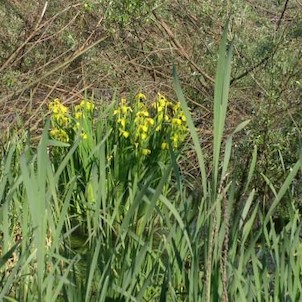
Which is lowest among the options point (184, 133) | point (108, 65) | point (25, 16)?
point (184, 133)

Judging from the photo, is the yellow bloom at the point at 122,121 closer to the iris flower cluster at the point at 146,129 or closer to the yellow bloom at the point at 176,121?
the iris flower cluster at the point at 146,129

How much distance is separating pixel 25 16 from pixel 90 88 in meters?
1.16

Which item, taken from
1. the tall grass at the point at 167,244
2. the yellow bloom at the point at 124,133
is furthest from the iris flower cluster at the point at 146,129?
the tall grass at the point at 167,244

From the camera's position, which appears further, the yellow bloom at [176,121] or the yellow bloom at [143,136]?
the yellow bloom at [176,121]

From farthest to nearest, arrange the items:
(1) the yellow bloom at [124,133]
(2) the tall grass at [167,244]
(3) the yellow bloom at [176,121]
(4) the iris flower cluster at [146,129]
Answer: (3) the yellow bloom at [176,121] → (4) the iris flower cluster at [146,129] → (1) the yellow bloom at [124,133] → (2) the tall grass at [167,244]

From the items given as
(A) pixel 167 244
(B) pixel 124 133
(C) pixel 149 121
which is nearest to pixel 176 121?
(C) pixel 149 121

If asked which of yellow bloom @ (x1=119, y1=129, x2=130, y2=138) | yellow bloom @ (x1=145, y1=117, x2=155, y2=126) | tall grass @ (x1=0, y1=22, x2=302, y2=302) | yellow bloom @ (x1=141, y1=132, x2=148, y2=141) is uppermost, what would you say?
tall grass @ (x1=0, y1=22, x2=302, y2=302)

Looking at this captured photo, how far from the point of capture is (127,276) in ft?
7.27

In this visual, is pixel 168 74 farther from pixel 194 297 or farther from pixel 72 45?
pixel 194 297

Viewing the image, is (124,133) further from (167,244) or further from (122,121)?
(167,244)

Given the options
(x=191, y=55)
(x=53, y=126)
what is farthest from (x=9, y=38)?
(x=53, y=126)

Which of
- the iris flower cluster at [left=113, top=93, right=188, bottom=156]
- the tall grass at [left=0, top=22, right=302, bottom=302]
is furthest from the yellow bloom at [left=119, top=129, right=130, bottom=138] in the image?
the tall grass at [left=0, top=22, right=302, bottom=302]

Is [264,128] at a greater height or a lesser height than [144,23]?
lesser

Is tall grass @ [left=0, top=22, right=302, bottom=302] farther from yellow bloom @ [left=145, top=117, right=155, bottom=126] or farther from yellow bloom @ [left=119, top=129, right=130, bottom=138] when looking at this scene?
yellow bloom @ [left=145, top=117, right=155, bottom=126]
